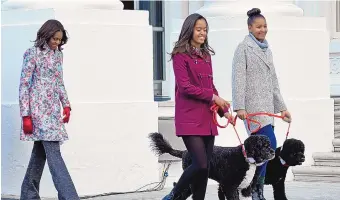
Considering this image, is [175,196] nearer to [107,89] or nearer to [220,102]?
[220,102]

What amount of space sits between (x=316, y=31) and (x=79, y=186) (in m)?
3.25

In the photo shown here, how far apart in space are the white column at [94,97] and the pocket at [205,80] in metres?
2.28

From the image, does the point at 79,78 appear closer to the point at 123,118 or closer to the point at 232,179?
the point at 123,118

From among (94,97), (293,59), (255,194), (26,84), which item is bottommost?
(255,194)

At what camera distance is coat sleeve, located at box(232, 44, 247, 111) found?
32.4ft

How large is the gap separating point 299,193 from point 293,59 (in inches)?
74.6

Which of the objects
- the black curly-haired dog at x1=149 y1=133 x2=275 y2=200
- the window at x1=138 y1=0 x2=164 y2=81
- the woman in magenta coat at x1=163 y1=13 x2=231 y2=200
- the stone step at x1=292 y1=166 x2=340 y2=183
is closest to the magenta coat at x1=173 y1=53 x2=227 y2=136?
the woman in magenta coat at x1=163 y1=13 x2=231 y2=200

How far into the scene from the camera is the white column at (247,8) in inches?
514

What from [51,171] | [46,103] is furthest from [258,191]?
[46,103]

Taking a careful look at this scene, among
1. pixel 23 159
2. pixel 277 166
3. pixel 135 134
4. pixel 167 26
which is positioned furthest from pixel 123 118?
pixel 167 26

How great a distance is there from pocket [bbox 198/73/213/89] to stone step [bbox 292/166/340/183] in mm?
3313

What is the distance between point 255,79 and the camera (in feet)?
32.8

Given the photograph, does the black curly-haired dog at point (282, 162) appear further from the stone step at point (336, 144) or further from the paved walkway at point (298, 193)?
the stone step at point (336, 144)

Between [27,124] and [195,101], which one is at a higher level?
[195,101]
